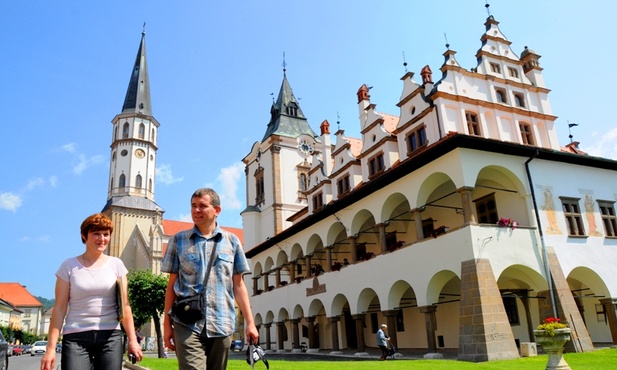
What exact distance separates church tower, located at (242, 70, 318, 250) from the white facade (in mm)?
13521

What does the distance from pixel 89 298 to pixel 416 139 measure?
69.9 feet

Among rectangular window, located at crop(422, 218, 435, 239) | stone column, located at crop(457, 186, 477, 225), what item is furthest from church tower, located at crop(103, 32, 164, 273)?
stone column, located at crop(457, 186, 477, 225)

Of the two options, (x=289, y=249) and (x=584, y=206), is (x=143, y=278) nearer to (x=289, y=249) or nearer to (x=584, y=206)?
(x=289, y=249)

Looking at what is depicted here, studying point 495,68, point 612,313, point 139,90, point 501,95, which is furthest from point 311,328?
point 139,90

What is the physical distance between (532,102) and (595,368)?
17.0 metres

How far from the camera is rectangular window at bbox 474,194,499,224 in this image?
21344 mm

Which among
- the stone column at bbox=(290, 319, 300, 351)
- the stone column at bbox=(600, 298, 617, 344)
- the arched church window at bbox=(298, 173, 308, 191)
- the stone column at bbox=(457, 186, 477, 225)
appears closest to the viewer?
the stone column at bbox=(457, 186, 477, 225)

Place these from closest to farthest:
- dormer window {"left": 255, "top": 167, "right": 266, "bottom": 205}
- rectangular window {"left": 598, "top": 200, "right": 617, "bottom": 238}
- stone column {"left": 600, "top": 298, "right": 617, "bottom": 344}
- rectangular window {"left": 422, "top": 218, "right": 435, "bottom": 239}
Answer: stone column {"left": 600, "top": 298, "right": 617, "bottom": 344} → rectangular window {"left": 598, "top": 200, "right": 617, "bottom": 238} → rectangular window {"left": 422, "top": 218, "right": 435, "bottom": 239} → dormer window {"left": 255, "top": 167, "right": 266, "bottom": 205}

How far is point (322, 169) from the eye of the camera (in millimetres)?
35906

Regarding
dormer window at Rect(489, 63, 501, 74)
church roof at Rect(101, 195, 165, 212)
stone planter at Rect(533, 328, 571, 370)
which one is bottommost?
stone planter at Rect(533, 328, 571, 370)

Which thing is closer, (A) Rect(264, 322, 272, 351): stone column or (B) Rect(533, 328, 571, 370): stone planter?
(B) Rect(533, 328, 571, 370): stone planter

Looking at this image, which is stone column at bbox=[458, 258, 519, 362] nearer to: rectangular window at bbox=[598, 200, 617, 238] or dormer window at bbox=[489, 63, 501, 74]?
rectangular window at bbox=[598, 200, 617, 238]

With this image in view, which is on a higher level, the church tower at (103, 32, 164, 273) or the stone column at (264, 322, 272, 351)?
the church tower at (103, 32, 164, 273)

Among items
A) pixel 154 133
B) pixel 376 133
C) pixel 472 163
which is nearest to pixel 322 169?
pixel 376 133
